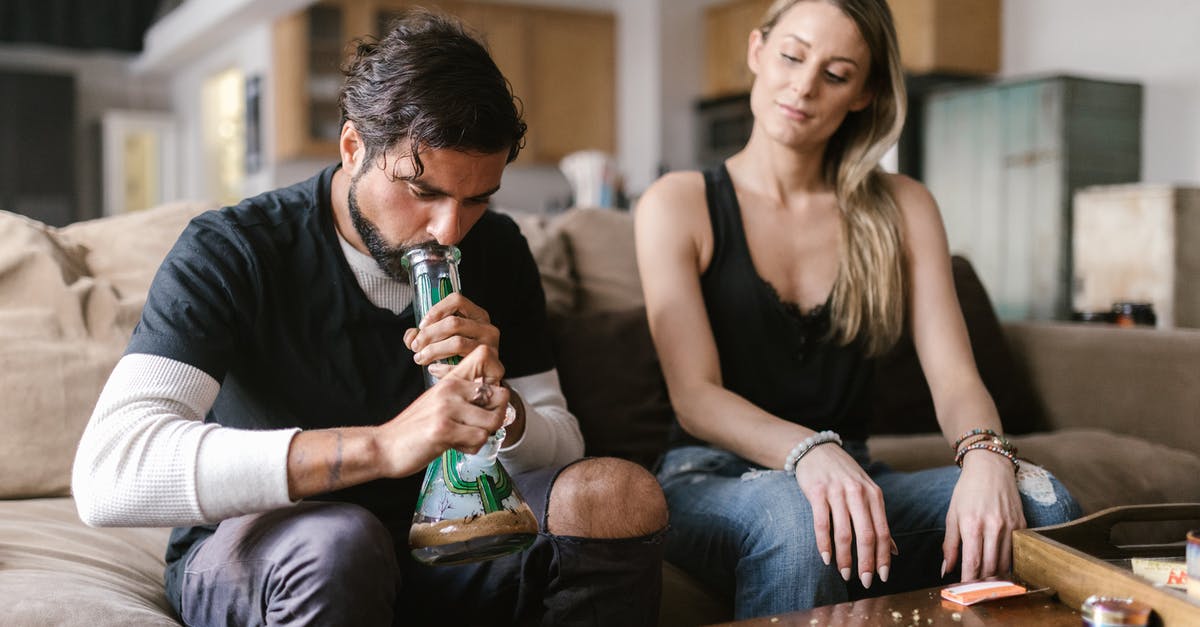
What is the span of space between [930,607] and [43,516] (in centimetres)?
116

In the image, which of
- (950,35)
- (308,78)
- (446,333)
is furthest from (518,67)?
(446,333)

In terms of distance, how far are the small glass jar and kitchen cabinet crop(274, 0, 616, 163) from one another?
4971 millimetres

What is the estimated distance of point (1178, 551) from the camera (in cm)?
122

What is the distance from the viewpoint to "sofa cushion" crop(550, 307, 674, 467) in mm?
1838

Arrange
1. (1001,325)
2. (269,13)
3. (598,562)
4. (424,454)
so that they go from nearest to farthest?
(424,454) → (598,562) → (1001,325) → (269,13)

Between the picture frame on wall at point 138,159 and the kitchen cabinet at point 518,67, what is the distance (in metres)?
2.46

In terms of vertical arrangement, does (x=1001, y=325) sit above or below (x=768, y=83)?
below

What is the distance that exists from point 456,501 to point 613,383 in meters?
0.82

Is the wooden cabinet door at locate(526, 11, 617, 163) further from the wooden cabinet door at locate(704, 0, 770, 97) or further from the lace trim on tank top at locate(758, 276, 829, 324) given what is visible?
the lace trim on tank top at locate(758, 276, 829, 324)

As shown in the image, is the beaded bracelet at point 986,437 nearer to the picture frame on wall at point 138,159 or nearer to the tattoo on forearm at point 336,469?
the tattoo on forearm at point 336,469

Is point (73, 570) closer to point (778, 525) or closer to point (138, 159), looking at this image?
point (778, 525)

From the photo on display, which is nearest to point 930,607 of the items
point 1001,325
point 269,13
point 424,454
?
point 424,454

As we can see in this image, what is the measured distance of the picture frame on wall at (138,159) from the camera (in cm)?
761

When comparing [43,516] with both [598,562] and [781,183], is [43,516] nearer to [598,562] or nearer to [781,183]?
[598,562]
